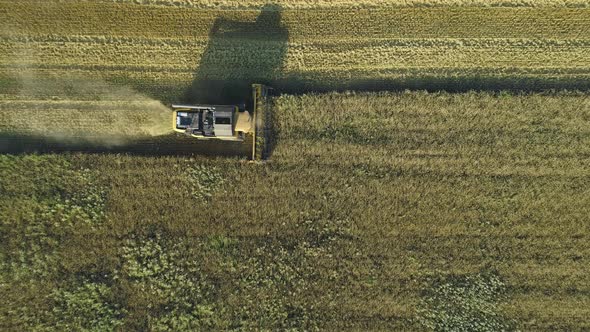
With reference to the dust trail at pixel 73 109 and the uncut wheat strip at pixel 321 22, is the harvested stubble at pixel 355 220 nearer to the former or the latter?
the dust trail at pixel 73 109

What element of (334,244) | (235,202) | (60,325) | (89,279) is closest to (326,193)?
(334,244)

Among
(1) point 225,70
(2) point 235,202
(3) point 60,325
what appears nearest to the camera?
(3) point 60,325

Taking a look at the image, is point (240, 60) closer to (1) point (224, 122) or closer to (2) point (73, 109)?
(1) point (224, 122)

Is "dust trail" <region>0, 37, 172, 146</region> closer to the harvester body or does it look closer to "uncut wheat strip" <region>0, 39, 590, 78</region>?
"uncut wheat strip" <region>0, 39, 590, 78</region>

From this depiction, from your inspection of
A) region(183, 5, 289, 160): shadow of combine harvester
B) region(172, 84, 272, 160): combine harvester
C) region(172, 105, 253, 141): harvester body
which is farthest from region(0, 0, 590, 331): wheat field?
region(172, 105, 253, 141): harvester body

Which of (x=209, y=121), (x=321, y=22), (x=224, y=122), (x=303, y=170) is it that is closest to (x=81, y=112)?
(x=209, y=121)

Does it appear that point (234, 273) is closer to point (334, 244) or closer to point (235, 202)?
point (235, 202)
